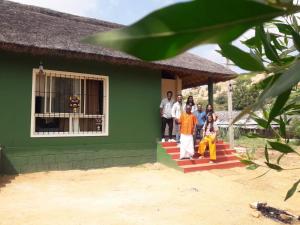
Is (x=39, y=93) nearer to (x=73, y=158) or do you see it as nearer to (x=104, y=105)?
(x=104, y=105)

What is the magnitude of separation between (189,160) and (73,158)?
2926mm

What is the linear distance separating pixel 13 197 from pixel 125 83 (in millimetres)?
4350

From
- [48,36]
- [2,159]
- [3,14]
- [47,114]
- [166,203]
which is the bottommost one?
[166,203]

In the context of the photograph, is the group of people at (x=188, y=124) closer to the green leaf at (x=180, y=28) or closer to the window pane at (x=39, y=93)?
the window pane at (x=39, y=93)

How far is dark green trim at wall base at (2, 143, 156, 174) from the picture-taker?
7375 mm

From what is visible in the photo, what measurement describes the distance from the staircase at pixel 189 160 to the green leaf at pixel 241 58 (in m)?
7.73

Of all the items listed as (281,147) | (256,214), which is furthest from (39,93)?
(281,147)

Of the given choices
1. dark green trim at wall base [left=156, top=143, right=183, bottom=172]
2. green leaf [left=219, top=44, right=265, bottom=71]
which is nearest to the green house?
dark green trim at wall base [left=156, top=143, right=183, bottom=172]

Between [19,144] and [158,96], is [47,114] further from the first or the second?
[158,96]

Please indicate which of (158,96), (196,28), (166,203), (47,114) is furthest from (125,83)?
(196,28)

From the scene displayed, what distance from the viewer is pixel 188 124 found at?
8.76 m

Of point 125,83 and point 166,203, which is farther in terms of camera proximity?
point 125,83

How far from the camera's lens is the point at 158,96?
9.66 metres

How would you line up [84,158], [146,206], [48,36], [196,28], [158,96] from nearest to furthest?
[196,28] → [146,206] → [48,36] → [84,158] → [158,96]
